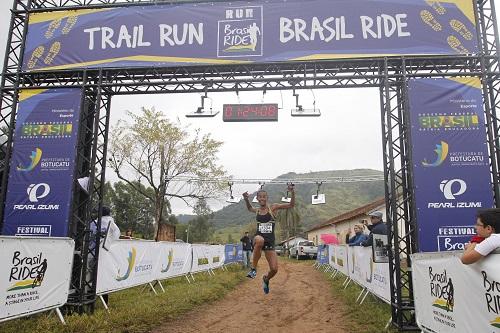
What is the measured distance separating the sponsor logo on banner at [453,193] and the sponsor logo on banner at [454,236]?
1.40ft

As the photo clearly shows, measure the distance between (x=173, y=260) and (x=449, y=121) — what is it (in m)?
9.09

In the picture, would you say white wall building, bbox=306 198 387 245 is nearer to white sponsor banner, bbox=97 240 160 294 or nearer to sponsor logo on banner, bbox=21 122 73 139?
white sponsor banner, bbox=97 240 160 294

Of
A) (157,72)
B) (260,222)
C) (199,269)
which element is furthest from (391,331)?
(199,269)

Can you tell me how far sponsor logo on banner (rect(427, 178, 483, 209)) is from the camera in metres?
7.70

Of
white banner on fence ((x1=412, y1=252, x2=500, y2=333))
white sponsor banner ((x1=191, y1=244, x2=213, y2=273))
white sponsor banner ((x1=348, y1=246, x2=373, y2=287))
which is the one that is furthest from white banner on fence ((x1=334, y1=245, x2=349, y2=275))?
white banner on fence ((x1=412, y1=252, x2=500, y2=333))

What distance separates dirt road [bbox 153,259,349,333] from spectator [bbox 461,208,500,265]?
12.3 feet

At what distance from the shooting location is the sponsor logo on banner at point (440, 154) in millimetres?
7934

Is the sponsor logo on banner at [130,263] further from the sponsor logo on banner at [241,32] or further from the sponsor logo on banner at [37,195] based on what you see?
the sponsor logo on banner at [241,32]

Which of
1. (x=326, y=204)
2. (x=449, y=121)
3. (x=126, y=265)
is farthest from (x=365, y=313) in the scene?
(x=326, y=204)

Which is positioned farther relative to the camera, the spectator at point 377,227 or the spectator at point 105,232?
the spectator at point 105,232

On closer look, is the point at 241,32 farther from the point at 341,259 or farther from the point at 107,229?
A: the point at 341,259

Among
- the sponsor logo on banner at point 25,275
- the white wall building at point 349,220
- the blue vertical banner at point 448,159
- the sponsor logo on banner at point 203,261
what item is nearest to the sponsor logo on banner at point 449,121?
the blue vertical banner at point 448,159

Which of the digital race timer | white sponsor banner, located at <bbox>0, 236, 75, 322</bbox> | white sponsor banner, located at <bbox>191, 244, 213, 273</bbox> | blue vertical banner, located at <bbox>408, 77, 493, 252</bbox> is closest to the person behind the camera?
white sponsor banner, located at <bbox>0, 236, 75, 322</bbox>

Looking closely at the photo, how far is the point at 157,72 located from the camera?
939 centimetres
